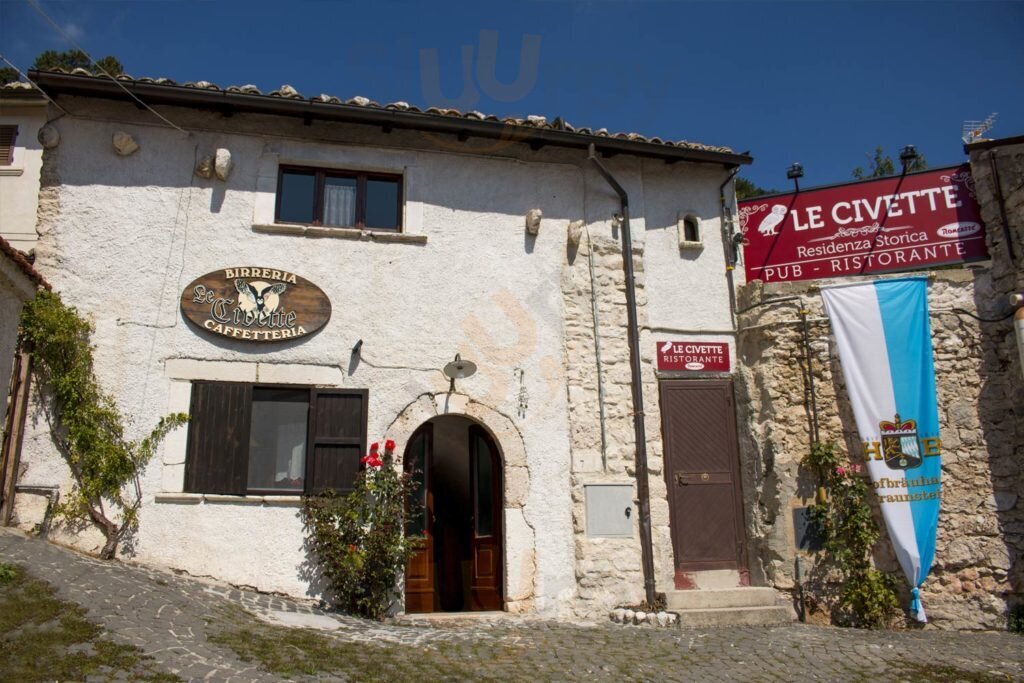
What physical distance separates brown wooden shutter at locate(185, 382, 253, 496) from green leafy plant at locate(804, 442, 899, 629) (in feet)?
20.1

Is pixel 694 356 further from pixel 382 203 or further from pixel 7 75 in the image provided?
pixel 7 75

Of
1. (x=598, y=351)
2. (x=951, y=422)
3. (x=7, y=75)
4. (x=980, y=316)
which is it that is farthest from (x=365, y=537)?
(x=7, y=75)

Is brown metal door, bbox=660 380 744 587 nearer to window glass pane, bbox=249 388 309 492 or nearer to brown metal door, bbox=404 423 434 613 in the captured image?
brown metal door, bbox=404 423 434 613

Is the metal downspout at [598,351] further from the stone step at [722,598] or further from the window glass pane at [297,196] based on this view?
the window glass pane at [297,196]

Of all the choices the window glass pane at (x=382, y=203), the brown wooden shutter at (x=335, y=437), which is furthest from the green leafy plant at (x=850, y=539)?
the window glass pane at (x=382, y=203)

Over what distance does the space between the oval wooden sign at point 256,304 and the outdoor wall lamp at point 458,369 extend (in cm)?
141

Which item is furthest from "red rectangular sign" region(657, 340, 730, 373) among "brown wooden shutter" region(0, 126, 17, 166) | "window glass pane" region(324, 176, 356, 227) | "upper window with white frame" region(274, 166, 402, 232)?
"brown wooden shutter" region(0, 126, 17, 166)

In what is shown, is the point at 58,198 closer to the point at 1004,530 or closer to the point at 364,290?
the point at 364,290

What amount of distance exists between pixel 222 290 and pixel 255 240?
26.9 inches

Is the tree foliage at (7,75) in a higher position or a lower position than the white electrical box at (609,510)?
higher

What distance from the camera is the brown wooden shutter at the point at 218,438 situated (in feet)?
27.0

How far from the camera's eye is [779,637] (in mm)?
7859

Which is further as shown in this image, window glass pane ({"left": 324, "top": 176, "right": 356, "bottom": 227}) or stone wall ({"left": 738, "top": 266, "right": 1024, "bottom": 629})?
window glass pane ({"left": 324, "top": 176, "right": 356, "bottom": 227})

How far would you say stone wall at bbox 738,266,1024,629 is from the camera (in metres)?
8.75
